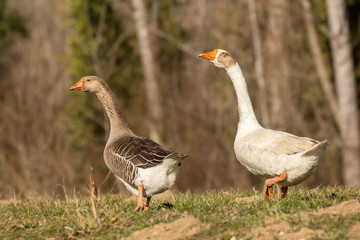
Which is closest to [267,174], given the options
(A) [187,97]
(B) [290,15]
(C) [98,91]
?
(C) [98,91]

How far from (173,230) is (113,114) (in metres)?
3.50

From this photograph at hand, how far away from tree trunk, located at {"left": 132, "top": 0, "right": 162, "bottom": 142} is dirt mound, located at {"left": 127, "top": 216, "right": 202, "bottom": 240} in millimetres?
15408

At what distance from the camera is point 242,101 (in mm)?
7883

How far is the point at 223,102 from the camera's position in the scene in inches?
943

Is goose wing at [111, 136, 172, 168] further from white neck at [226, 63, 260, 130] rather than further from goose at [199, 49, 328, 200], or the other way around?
white neck at [226, 63, 260, 130]

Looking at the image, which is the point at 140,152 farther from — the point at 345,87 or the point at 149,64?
the point at 149,64

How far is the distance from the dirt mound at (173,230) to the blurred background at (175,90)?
15.6 m

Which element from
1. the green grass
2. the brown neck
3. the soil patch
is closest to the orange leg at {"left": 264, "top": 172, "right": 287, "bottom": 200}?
the green grass

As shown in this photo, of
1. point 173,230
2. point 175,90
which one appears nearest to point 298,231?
point 173,230

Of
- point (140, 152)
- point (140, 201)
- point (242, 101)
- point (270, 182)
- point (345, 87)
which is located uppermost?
point (242, 101)

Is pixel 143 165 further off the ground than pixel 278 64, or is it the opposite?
pixel 278 64

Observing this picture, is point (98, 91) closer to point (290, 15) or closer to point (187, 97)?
point (290, 15)

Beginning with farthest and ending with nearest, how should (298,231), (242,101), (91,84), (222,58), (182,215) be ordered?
1. (91,84)
2. (222,58)
3. (242,101)
4. (182,215)
5. (298,231)

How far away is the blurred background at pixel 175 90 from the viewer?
22188 mm
